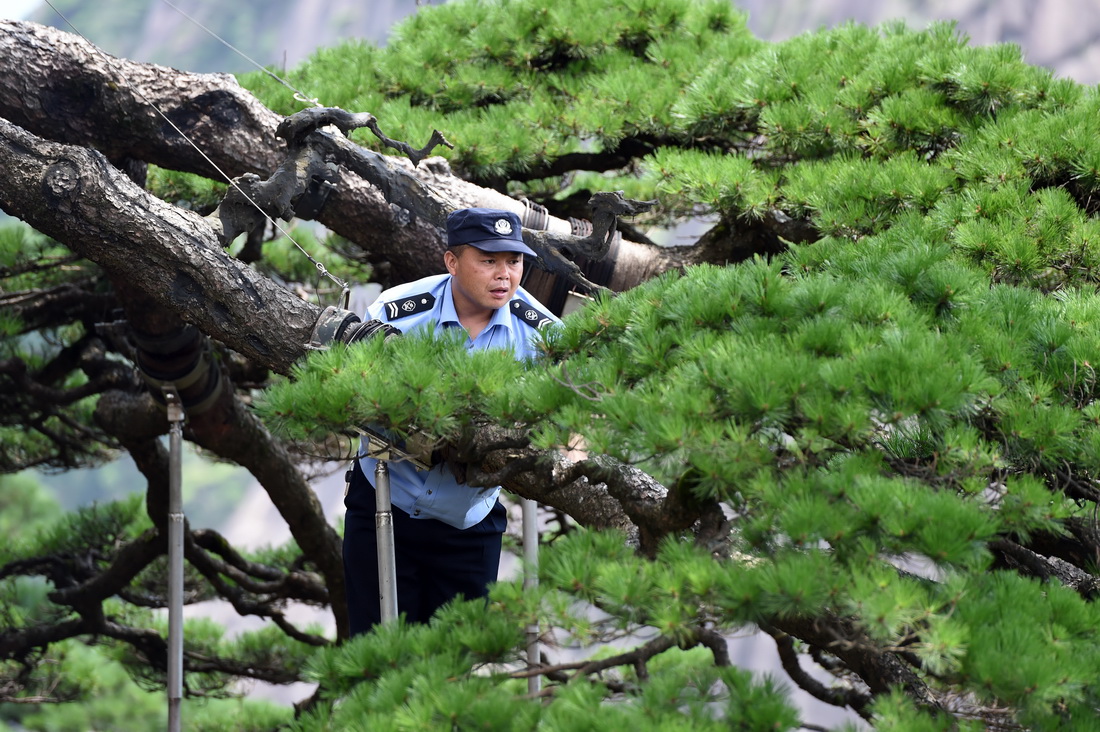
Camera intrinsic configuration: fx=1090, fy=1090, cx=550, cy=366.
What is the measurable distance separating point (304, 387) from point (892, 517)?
86 cm

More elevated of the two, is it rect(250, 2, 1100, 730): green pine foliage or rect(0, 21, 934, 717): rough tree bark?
rect(0, 21, 934, 717): rough tree bark

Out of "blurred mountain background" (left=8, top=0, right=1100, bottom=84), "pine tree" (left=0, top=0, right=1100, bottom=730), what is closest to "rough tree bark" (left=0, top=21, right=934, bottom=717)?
"pine tree" (left=0, top=0, right=1100, bottom=730)

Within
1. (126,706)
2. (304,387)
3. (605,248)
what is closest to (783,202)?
(605,248)

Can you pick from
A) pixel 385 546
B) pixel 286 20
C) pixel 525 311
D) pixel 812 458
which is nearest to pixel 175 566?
pixel 385 546

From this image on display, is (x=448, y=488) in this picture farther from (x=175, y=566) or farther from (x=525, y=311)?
(x=175, y=566)

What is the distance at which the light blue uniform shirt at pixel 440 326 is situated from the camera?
2.23m

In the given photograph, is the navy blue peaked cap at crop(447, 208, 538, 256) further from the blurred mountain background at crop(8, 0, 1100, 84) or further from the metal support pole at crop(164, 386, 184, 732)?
the blurred mountain background at crop(8, 0, 1100, 84)

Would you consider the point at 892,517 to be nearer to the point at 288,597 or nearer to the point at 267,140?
the point at 267,140

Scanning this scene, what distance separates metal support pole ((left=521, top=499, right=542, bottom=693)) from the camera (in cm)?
147

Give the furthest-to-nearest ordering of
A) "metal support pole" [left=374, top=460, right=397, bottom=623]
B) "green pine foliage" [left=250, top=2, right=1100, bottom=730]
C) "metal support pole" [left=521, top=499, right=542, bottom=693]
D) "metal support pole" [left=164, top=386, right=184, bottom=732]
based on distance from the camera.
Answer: "metal support pole" [left=164, top=386, right=184, bottom=732], "metal support pole" [left=374, top=460, right=397, bottom=623], "metal support pole" [left=521, top=499, right=542, bottom=693], "green pine foliage" [left=250, top=2, right=1100, bottom=730]

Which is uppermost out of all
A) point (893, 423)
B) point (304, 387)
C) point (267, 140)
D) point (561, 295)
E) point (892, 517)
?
point (267, 140)

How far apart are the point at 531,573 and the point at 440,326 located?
0.86 meters

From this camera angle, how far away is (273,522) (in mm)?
12922

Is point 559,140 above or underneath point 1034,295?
above
